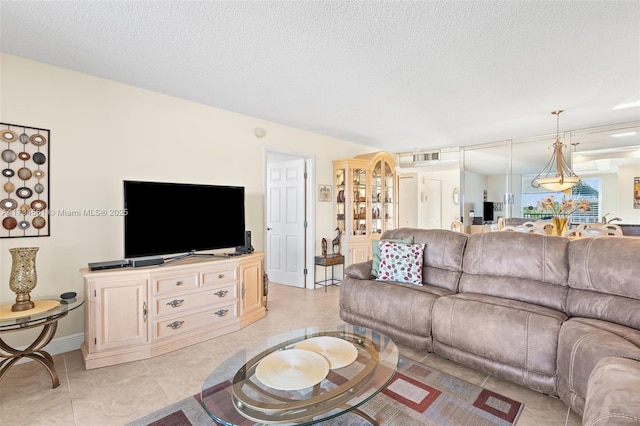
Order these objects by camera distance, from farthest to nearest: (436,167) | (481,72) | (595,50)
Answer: (436,167), (481,72), (595,50)

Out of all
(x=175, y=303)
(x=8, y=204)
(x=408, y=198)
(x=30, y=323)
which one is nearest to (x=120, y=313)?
(x=175, y=303)

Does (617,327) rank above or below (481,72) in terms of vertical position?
below

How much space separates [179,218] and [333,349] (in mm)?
2069

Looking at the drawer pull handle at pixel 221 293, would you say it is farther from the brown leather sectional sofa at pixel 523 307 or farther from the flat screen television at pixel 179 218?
the brown leather sectional sofa at pixel 523 307

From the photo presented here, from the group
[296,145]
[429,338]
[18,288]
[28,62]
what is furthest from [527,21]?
[18,288]

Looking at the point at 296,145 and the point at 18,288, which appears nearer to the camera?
the point at 18,288

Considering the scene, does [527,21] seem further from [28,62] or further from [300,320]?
[28,62]

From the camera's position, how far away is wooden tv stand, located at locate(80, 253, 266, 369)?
2441mm

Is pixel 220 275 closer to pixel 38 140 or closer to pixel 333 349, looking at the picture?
pixel 333 349

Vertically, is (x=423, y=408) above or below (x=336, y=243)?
below

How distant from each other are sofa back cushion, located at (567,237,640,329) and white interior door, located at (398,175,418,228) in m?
5.44

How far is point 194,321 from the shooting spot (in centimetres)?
293

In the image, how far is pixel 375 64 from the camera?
2578 millimetres

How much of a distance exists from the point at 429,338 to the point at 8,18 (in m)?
3.74
